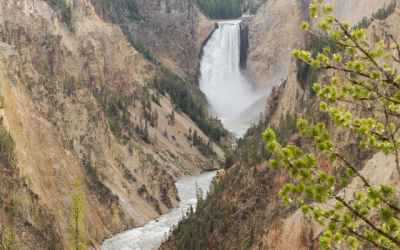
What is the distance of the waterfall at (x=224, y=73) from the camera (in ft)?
383

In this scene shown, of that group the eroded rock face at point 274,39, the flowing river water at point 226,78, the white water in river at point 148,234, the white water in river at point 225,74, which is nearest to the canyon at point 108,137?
the white water in river at point 148,234

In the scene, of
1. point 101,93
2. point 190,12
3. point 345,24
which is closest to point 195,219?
point 345,24

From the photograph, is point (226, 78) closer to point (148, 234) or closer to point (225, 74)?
point (225, 74)

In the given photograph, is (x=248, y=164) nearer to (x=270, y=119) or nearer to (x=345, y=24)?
(x=270, y=119)

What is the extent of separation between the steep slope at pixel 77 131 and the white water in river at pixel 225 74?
33.0 m

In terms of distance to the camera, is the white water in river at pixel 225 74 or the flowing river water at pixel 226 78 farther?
the white water in river at pixel 225 74

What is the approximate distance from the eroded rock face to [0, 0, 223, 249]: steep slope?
3677 cm

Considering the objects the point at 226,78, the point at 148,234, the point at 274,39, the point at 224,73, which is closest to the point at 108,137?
the point at 148,234

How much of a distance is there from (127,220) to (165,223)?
351 cm

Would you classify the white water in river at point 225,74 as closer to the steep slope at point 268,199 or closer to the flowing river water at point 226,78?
the flowing river water at point 226,78

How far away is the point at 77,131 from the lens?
45875 mm

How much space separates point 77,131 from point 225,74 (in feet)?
250

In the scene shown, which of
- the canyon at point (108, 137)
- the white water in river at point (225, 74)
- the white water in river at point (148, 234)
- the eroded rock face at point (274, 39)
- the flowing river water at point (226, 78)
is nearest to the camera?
the canyon at point (108, 137)

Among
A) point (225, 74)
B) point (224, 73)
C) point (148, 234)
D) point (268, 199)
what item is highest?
point (268, 199)
